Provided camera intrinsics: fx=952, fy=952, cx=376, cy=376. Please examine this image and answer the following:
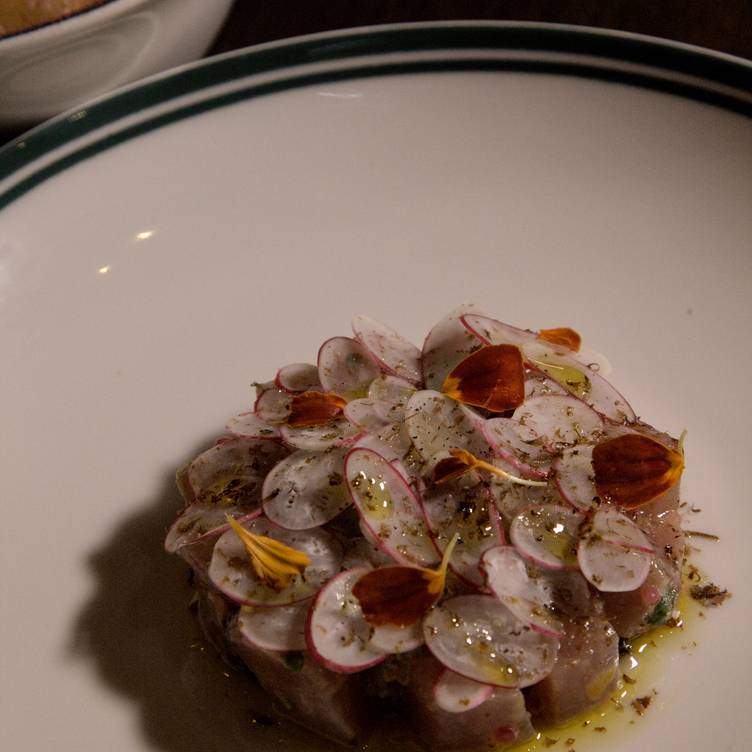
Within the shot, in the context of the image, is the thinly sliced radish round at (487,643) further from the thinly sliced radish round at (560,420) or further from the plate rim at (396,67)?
the plate rim at (396,67)

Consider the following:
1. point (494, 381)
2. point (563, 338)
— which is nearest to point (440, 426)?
point (494, 381)

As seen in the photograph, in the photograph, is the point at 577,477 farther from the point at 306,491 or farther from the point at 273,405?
the point at 273,405

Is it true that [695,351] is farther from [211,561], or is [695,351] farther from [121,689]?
[121,689]

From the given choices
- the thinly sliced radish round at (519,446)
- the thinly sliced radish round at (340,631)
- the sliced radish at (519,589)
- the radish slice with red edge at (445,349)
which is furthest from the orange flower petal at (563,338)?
the thinly sliced radish round at (340,631)

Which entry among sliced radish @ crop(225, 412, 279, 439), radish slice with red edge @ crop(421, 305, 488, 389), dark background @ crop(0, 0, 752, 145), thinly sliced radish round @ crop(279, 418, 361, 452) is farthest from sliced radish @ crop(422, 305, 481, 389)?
dark background @ crop(0, 0, 752, 145)

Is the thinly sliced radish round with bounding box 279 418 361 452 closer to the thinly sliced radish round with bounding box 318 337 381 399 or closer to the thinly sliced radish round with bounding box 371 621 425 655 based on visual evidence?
the thinly sliced radish round with bounding box 318 337 381 399
